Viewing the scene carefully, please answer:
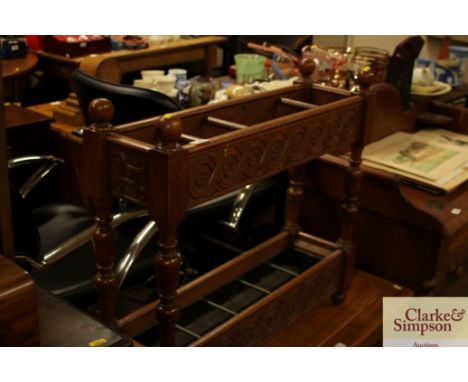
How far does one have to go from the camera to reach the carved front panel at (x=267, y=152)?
1.11 metres

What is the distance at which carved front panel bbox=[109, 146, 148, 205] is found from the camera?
3.52 ft

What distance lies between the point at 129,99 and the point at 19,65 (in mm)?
1769

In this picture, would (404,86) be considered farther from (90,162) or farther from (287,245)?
(90,162)

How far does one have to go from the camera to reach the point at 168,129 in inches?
38.8

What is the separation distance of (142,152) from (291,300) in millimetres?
731

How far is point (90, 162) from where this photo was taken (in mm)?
1138

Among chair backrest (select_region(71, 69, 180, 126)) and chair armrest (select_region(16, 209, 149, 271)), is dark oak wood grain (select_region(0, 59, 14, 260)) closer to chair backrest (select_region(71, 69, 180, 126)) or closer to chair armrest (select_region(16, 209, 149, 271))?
chair armrest (select_region(16, 209, 149, 271))

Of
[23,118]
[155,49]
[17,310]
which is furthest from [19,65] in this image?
[17,310]

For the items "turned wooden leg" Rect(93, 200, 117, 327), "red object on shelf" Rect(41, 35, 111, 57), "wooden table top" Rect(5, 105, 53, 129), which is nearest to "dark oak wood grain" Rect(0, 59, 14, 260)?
"turned wooden leg" Rect(93, 200, 117, 327)

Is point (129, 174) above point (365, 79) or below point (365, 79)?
below

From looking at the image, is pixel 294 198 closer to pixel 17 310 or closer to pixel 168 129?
pixel 168 129

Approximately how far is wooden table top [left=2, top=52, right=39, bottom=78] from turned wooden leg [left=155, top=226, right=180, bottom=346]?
222 cm

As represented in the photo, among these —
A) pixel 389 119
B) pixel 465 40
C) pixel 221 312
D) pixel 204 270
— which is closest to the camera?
pixel 221 312
